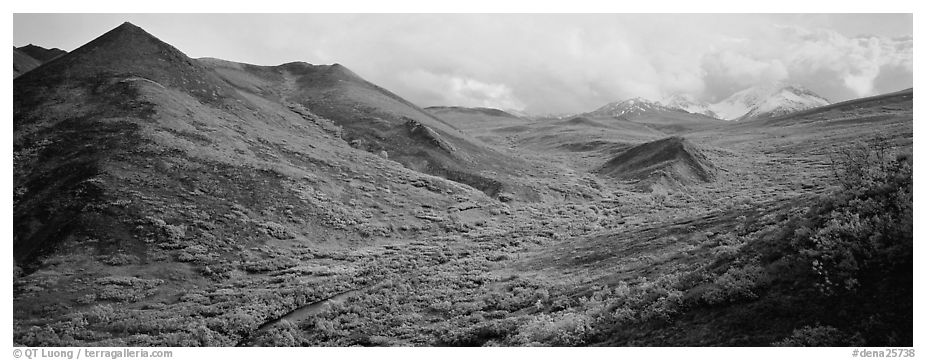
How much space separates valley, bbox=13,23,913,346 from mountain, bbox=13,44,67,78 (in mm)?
41872

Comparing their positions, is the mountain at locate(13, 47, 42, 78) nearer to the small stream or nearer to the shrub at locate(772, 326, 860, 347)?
the small stream

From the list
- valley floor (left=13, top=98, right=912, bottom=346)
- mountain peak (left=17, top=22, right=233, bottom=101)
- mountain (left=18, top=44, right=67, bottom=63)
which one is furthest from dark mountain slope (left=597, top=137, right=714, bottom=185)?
mountain (left=18, top=44, right=67, bottom=63)

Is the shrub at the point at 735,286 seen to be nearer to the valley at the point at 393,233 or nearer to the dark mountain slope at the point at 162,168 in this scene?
the valley at the point at 393,233

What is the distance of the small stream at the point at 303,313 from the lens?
60.4 feet

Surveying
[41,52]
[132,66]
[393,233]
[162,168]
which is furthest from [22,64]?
[393,233]

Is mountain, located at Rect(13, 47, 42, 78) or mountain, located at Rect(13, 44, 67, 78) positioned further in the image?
mountain, located at Rect(13, 44, 67, 78)

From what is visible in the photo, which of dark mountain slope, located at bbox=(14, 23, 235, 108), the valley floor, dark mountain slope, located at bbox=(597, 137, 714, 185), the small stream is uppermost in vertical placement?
dark mountain slope, located at bbox=(14, 23, 235, 108)

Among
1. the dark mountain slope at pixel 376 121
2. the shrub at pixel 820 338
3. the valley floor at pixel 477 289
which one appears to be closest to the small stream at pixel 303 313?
the valley floor at pixel 477 289

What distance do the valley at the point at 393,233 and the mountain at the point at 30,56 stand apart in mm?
41872

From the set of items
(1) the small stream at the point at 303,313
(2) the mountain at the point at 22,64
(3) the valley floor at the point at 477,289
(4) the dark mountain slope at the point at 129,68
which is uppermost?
(2) the mountain at the point at 22,64

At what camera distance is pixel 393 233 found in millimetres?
36625

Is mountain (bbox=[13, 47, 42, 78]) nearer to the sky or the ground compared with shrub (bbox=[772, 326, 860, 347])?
nearer to the sky

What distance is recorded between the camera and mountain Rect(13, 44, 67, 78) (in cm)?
9518

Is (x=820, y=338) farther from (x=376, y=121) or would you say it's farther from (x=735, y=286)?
(x=376, y=121)
